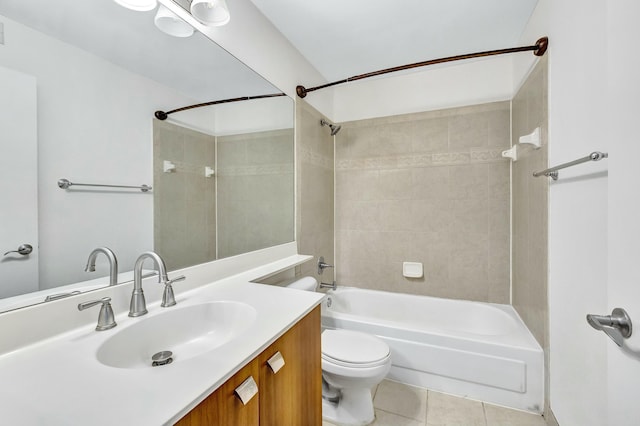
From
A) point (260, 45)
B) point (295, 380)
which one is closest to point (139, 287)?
point (295, 380)

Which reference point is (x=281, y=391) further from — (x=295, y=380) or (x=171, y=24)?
(x=171, y=24)

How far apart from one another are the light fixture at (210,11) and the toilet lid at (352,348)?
1743 millimetres

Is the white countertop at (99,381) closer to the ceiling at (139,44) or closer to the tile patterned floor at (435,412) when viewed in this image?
the ceiling at (139,44)

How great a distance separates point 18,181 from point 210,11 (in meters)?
0.98

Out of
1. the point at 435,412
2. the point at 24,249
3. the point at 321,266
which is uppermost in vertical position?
the point at 24,249

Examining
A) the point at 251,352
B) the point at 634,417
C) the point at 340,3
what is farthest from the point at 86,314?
the point at 340,3

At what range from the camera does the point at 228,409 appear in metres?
0.66

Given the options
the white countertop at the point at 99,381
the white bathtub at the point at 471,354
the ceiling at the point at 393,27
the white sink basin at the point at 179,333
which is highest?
the ceiling at the point at 393,27

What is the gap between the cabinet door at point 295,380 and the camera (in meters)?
0.84

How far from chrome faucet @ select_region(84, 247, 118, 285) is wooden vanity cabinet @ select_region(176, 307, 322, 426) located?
60cm

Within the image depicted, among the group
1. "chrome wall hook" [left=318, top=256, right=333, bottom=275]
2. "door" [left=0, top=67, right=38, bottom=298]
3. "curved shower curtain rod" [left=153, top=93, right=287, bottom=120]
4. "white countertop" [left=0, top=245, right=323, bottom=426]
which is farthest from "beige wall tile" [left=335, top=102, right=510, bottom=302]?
"door" [left=0, top=67, right=38, bottom=298]

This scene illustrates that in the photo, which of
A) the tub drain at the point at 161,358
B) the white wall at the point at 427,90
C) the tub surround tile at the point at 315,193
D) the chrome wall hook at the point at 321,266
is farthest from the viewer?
the chrome wall hook at the point at 321,266

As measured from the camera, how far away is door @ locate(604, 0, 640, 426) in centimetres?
50

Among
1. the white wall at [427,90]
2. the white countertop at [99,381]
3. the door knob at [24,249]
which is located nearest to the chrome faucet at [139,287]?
the white countertop at [99,381]
